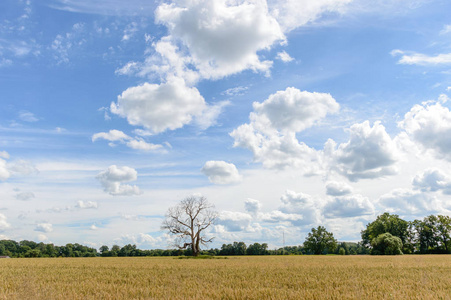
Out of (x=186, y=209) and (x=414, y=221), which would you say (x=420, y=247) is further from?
(x=186, y=209)

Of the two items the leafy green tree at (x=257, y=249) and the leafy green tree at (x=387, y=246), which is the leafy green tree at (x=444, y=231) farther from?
the leafy green tree at (x=257, y=249)

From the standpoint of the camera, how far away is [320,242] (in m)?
97.0

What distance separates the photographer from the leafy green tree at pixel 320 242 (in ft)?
317

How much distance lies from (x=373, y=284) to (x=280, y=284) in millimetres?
4263

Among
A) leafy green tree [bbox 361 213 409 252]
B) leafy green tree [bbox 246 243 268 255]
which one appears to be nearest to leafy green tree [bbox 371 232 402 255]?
leafy green tree [bbox 361 213 409 252]

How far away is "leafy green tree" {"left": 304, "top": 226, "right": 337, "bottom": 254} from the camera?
317ft

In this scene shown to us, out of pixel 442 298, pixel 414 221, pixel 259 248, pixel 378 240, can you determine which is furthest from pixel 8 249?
pixel 442 298

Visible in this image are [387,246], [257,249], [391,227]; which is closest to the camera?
[387,246]

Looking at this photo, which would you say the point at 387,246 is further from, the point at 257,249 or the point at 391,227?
the point at 257,249

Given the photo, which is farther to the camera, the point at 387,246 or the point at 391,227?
the point at 391,227

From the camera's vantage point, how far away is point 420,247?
3381 inches

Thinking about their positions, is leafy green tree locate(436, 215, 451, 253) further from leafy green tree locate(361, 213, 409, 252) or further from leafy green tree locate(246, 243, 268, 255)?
leafy green tree locate(246, 243, 268, 255)

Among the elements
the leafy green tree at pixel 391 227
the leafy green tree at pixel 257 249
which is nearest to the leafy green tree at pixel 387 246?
the leafy green tree at pixel 391 227

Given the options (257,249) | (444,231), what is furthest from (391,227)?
(257,249)
